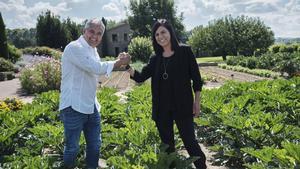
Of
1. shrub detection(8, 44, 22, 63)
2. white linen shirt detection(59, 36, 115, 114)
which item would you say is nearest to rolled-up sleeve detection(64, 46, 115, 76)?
white linen shirt detection(59, 36, 115, 114)

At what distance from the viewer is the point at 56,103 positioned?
7559 mm

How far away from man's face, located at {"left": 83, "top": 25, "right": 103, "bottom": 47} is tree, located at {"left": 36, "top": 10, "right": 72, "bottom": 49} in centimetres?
3709

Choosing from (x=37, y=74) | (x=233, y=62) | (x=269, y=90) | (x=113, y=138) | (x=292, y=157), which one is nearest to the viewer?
(x=292, y=157)

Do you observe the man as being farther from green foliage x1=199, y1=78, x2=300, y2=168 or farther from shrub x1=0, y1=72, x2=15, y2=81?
shrub x1=0, y1=72, x2=15, y2=81

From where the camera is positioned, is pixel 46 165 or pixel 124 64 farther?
pixel 124 64

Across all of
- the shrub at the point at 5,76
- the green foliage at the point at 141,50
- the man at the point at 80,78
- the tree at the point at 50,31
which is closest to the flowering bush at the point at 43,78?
the shrub at the point at 5,76

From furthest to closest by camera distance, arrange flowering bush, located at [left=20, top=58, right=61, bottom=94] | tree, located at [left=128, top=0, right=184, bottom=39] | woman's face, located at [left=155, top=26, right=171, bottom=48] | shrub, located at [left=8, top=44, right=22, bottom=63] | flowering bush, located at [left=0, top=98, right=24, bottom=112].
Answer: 1. tree, located at [left=128, top=0, right=184, bottom=39]
2. shrub, located at [left=8, top=44, right=22, bottom=63]
3. flowering bush, located at [left=20, top=58, right=61, bottom=94]
4. flowering bush, located at [left=0, top=98, right=24, bottom=112]
5. woman's face, located at [left=155, top=26, right=171, bottom=48]

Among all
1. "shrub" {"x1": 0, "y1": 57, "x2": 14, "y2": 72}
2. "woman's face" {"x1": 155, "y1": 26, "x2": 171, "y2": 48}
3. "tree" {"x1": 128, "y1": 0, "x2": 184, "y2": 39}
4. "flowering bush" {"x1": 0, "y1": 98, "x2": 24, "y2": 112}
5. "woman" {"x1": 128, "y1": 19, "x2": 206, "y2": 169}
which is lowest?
"shrub" {"x1": 0, "y1": 57, "x2": 14, "y2": 72}

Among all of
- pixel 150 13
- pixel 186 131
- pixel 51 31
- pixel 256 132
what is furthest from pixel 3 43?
pixel 150 13

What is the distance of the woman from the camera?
12.7 feet

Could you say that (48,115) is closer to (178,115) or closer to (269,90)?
(178,115)

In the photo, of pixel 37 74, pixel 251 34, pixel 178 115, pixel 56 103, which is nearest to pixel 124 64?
pixel 178 115

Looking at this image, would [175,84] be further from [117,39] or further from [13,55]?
[117,39]

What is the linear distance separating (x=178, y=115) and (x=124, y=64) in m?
0.76
